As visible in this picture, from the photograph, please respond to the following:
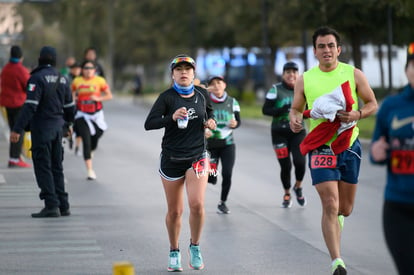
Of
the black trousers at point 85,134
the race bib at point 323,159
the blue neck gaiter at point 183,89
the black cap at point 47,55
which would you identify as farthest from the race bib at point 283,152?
the race bib at point 323,159

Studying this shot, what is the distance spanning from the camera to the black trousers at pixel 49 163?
448 inches

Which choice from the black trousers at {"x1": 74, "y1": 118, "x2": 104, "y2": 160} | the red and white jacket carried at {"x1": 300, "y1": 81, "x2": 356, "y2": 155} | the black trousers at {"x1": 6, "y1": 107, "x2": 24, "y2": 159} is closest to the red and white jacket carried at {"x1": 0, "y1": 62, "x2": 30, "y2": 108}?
the black trousers at {"x1": 6, "y1": 107, "x2": 24, "y2": 159}

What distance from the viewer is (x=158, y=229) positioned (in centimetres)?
1083

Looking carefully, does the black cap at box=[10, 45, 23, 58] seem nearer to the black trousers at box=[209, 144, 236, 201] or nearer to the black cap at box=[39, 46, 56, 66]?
the black cap at box=[39, 46, 56, 66]

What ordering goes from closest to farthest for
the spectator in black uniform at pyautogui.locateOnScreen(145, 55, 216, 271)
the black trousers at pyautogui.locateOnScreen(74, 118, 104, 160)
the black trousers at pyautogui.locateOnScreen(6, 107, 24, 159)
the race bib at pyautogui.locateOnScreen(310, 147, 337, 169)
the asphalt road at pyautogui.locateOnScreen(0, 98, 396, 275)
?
the race bib at pyautogui.locateOnScreen(310, 147, 337, 169) → the spectator in black uniform at pyautogui.locateOnScreen(145, 55, 216, 271) → the asphalt road at pyautogui.locateOnScreen(0, 98, 396, 275) → the black trousers at pyautogui.locateOnScreen(74, 118, 104, 160) → the black trousers at pyautogui.locateOnScreen(6, 107, 24, 159)

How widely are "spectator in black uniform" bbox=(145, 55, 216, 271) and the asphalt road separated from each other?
1.95 ft

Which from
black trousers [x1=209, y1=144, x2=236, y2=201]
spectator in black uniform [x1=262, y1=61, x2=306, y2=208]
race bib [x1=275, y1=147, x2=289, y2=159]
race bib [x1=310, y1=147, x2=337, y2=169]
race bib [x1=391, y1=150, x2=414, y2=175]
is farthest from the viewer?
race bib [x1=275, y1=147, x2=289, y2=159]

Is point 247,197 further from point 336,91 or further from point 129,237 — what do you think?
point 336,91

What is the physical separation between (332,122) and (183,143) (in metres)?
1.25

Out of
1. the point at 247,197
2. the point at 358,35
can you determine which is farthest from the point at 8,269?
the point at 358,35

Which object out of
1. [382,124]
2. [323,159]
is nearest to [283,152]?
[323,159]

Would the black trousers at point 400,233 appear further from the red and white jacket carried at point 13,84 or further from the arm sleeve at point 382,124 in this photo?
the red and white jacket carried at point 13,84

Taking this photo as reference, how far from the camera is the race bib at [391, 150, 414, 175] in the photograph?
18.5 feet

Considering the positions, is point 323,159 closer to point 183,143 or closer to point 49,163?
point 183,143
